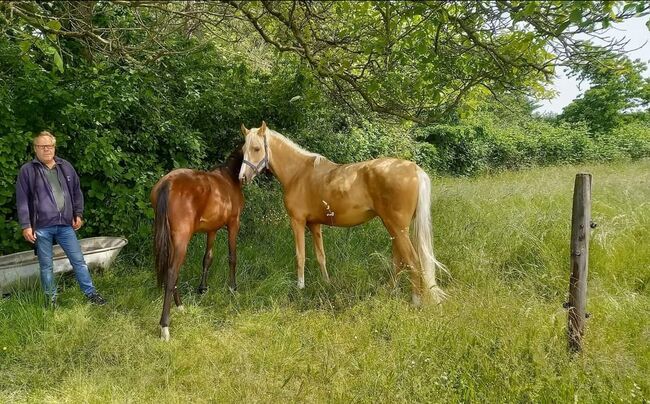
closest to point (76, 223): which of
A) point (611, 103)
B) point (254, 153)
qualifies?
point (254, 153)

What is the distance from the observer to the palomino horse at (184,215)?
3.75m

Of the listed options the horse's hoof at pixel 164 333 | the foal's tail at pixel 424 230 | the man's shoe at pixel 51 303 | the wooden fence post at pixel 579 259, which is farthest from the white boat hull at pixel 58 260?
the wooden fence post at pixel 579 259

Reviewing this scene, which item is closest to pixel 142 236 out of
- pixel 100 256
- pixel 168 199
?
pixel 100 256

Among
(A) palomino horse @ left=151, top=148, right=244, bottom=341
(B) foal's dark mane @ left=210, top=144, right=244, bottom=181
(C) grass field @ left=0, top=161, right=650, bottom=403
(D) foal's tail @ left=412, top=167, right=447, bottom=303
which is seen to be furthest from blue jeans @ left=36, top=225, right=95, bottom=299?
(D) foal's tail @ left=412, top=167, right=447, bottom=303

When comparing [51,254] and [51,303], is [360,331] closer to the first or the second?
[51,303]

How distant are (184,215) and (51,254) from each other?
56.3 inches

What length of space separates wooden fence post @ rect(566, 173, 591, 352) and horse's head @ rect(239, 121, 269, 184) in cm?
309

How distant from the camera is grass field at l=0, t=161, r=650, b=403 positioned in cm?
259

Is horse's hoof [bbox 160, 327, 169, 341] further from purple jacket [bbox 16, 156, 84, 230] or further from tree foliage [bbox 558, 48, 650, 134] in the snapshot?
tree foliage [bbox 558, 48, 650, 134]

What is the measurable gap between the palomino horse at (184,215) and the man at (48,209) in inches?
33.9

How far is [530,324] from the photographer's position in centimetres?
301

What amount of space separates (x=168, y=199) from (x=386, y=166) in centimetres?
212

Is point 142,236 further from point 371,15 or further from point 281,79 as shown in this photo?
point 371,15

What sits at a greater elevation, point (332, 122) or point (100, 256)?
point (332, 122)
